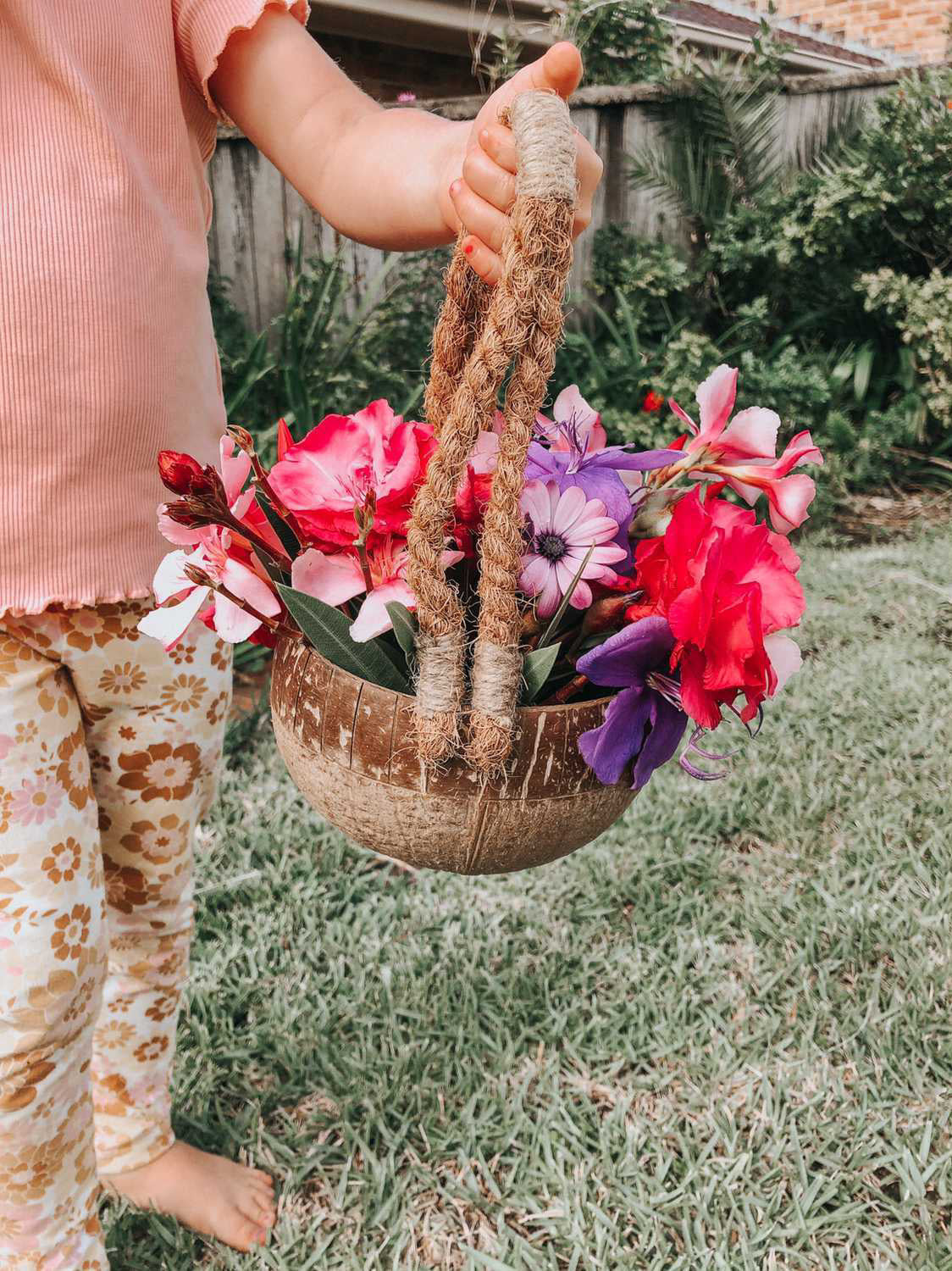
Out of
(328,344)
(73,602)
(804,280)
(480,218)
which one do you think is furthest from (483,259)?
(804,280)

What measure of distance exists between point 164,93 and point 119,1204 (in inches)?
58.8

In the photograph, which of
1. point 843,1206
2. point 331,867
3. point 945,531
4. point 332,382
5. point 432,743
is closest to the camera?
point 432,743

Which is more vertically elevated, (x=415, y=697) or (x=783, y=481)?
(x=783, y=481)

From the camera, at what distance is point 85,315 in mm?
985

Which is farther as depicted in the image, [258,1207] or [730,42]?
[730,42]

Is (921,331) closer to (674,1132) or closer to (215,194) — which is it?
(215,194)

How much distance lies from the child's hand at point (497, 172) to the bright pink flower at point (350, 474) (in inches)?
5.7

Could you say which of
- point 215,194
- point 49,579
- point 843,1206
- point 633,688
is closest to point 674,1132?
point 843,1206

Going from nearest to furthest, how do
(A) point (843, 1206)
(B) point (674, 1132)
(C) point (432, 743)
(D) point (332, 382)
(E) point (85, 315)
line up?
(C) point (432, 743), (E) point (85, 315), (A) point (843, 1206), (B) point (674, 1132), (D) point (332, 382)

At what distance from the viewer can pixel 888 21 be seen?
9930mm

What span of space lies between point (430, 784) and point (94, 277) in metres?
0.62

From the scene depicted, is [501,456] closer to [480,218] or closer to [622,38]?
[480,218]

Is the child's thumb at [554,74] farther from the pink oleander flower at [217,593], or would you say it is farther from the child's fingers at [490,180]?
the pink oleander flower at [217,593]

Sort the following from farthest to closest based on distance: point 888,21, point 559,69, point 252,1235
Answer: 1. point 888,21
2. point 252,1235
3. point 559,69
